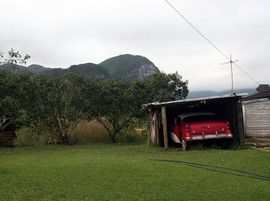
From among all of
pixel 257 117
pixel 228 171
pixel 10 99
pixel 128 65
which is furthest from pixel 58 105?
pixel 128 65

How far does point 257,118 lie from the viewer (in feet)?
77.0

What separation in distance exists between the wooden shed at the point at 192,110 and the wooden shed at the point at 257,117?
213 cm

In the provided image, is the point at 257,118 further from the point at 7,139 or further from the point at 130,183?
the point at 130,183

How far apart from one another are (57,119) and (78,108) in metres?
1.33

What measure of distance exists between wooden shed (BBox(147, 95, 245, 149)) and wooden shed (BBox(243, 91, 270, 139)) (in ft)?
7.00

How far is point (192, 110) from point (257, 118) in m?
3.48

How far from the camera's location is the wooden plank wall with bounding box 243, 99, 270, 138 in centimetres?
2305

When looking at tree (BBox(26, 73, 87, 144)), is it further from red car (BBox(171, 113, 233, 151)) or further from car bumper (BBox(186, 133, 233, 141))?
car bumper (BBox(186, 133, 233, 141))

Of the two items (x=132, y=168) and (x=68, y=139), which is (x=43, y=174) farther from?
(x=68, y=139)

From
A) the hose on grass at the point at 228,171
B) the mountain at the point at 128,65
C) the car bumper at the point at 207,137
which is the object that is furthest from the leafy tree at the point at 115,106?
the mountain at the point at 128,65

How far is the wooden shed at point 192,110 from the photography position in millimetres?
19656

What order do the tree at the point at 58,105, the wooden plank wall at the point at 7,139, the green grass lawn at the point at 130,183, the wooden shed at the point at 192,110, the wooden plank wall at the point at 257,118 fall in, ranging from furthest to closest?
the wooden plank wall at the point at 7,139, the tree at the point at 58,105, the wooden plank wall at the point at 257,118, the wooden shed at the point at 192,110, the green grass lawn at the point at 130,183

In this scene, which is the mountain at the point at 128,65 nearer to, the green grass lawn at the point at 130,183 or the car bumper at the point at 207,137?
the car bumper at the point at 207,137

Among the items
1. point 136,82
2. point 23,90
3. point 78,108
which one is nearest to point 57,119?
point 78,108
